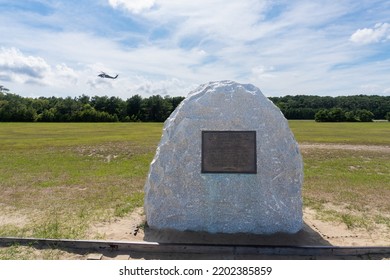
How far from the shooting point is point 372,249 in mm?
5984

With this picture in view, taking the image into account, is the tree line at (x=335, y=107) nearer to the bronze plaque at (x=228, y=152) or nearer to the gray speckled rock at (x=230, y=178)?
the gray speckled rock at (x=230, y=178)

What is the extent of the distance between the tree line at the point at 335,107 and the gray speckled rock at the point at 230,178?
244ft

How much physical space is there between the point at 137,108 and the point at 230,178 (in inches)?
3137

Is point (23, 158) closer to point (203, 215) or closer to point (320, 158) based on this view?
point (203, 215)

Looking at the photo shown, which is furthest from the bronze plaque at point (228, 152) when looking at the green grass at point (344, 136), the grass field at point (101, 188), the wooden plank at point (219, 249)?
the green grass at point (344, 136)

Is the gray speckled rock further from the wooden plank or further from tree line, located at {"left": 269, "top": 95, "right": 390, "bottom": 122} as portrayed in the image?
tree line, located at {"left": 269, "top": 95, "right": 390, "bottom": 122}

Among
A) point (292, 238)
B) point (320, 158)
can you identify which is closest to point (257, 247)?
point (292, 238)

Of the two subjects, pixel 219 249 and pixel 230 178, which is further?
pixel 230 178

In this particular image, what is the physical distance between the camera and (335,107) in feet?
292

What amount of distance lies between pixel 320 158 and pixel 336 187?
6608 millimetres

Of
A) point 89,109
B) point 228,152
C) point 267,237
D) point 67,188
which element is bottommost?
point 267,237

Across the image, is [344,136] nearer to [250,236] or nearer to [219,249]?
[250,236]

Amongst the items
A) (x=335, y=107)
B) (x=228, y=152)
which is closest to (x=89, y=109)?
(x=335, y=107)

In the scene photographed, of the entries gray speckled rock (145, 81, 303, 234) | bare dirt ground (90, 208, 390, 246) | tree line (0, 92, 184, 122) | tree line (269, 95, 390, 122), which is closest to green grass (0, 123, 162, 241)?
bare dirt ground (90, 208, 390, 246)
